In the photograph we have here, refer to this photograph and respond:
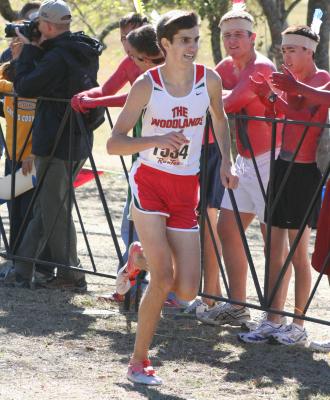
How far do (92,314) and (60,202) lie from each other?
2.99 feet

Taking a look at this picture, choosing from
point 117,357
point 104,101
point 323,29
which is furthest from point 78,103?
point 323,29

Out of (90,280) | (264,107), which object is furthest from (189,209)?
(90,280)

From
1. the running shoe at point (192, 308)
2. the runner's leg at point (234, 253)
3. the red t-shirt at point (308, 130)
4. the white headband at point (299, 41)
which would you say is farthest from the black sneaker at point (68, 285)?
the white headband at point (299, 41)

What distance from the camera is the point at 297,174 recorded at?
5637mm

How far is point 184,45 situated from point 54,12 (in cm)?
208

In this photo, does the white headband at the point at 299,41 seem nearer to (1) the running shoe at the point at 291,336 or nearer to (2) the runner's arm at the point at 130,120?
(2) the runner's arm at the point at 130,120

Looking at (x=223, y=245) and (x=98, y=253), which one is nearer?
(x=223, y=245)

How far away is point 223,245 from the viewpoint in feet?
20.3

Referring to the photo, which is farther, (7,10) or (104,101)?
(7,10)

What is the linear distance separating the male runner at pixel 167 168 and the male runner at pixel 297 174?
33.1 inches

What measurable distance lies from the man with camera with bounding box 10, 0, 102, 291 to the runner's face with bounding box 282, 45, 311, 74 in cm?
152

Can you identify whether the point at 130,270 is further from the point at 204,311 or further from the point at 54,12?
the point at 54,12

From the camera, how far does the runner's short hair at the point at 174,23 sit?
4.77 m

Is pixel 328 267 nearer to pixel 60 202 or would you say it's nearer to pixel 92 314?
→ pixel 92 314
